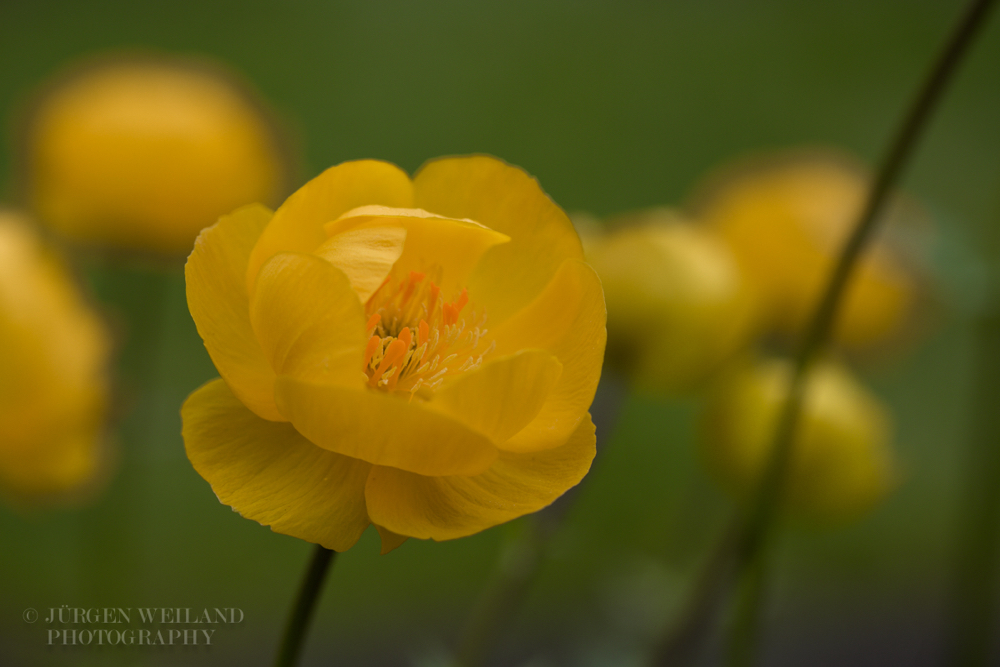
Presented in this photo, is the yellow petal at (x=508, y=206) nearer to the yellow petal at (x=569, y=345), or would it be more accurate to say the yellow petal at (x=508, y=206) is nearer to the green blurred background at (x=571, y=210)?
the yellow petal at (x=569, y=345)

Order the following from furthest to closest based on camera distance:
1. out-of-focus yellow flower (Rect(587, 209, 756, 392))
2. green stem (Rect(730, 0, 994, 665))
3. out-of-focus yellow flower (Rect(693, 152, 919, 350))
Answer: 1. out-of-focus yellow flower (Rect(693, 152, 919, 350))
2. out-of-focus yellow flower (Rect(587, 209, 756, 392))
3. green stem (Rect(730, 0, 994, 665))

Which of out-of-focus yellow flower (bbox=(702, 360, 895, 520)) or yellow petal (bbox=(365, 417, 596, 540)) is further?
out-of-focus yellow flower (bbox=(702, 360, 895, 520))

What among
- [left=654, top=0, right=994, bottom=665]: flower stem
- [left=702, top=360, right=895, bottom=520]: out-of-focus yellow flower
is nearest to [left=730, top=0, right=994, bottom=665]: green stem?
[left=654, top=0, right=994, bottom=665]: flower stem

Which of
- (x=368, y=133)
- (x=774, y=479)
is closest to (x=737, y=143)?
(x=368, y=133)

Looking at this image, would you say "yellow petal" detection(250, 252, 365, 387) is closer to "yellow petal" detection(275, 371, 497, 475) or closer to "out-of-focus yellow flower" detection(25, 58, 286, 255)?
"yellow petal" detection(275, 371, 497, 475)

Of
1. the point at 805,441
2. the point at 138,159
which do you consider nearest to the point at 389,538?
the point at 805,441

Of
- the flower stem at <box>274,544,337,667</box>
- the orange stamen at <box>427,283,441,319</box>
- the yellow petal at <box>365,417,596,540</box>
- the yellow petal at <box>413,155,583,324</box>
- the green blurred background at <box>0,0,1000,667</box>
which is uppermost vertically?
the yellow petal at <box>413,155,583,324</box>

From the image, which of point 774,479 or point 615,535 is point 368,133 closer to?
point 615,535
